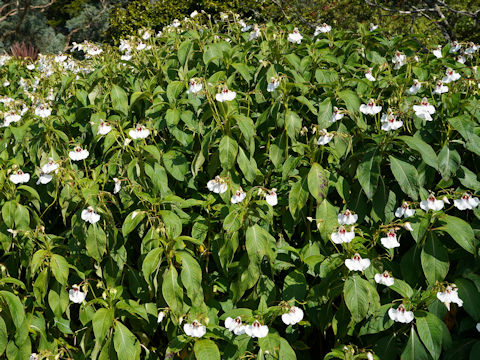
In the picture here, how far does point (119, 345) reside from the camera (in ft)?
7.02

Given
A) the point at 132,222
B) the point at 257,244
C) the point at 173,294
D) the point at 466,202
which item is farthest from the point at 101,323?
the point at 466,202

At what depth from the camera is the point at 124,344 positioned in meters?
2.14

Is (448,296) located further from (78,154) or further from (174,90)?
(78,154)

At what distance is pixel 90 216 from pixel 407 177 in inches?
53.1

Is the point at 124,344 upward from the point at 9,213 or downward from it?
downward

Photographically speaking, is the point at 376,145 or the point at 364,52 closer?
the point at 376,145

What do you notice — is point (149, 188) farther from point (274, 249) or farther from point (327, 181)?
point (327, 181)

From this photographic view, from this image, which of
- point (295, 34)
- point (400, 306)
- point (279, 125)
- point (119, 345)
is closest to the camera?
point (400, 306)

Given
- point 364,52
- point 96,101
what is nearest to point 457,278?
point 364,52

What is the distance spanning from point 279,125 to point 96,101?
1.09 meters

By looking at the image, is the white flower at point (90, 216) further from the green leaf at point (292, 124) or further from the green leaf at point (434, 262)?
the green leaf at point (434, 262)

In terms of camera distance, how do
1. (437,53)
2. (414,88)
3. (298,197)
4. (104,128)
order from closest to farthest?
1. (298,197)
2. (104,128)
3. (414,88)
4. (437,53)

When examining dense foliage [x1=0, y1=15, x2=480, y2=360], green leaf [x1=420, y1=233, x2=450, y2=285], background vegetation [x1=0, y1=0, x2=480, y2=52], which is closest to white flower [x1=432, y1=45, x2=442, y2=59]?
dense foliage [x1=0, y1=15, x2=480, y2=360]

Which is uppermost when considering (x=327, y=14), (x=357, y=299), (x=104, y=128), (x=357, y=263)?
(x=104, y=128)
